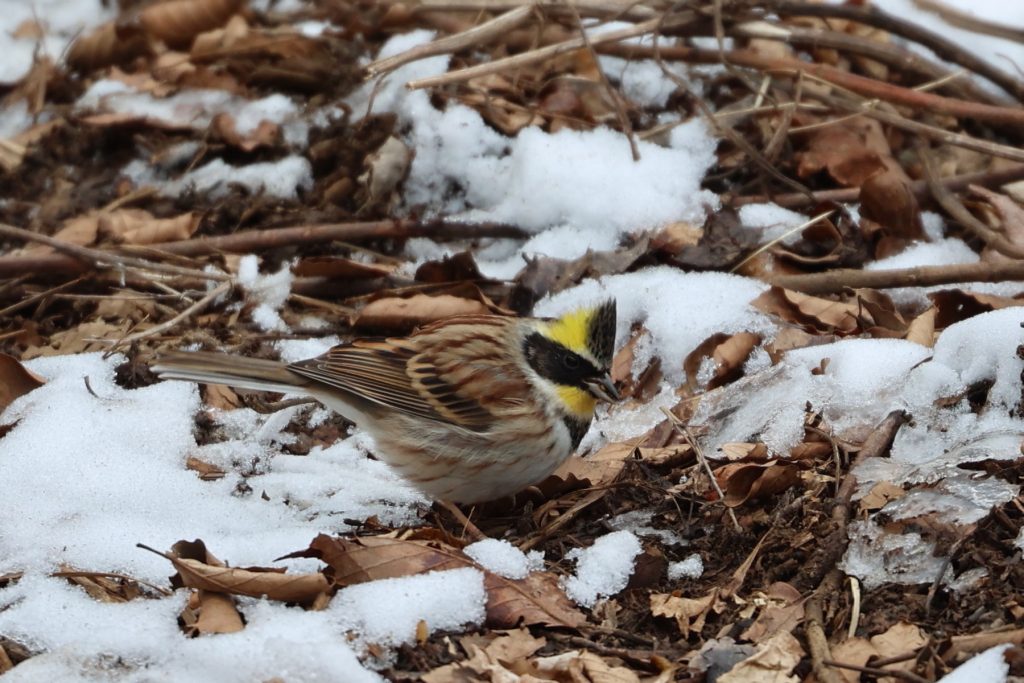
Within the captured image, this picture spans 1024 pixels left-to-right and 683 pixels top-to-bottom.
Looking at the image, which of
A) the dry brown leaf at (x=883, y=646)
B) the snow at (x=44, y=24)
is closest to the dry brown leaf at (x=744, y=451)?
the dry brown leaf at (x=883, y=646)

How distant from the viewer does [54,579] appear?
3973 mm

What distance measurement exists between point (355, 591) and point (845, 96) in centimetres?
417

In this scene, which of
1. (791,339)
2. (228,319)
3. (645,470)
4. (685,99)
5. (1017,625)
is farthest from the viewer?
(685,99)

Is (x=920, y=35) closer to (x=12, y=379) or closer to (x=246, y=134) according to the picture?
(x=246, y=134)

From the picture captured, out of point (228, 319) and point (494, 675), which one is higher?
point (494, 675)

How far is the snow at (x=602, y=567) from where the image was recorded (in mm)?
3924

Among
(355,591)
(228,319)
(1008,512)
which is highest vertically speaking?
(1008,512)

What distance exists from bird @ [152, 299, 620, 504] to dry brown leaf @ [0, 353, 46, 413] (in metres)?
0.89

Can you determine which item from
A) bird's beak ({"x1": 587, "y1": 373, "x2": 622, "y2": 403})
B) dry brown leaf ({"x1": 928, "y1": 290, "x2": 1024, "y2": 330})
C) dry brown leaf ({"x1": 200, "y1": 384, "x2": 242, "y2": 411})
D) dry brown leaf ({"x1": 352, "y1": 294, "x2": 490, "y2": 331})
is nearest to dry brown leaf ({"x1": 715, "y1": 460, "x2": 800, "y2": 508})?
bird's beak ({"x1": 587, "y1": 373, "x2": 622, "y2": 403})

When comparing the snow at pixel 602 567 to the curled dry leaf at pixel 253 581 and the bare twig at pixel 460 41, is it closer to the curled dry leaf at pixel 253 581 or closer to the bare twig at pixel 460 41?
the curled dry leaf at pixel 253 581

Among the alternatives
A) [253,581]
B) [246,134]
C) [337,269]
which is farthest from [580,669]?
[246,134]

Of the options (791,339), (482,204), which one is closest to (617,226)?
(482,204)

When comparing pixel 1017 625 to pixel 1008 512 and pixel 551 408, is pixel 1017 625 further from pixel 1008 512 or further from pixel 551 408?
pixel 551 408

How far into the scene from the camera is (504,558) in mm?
4004
